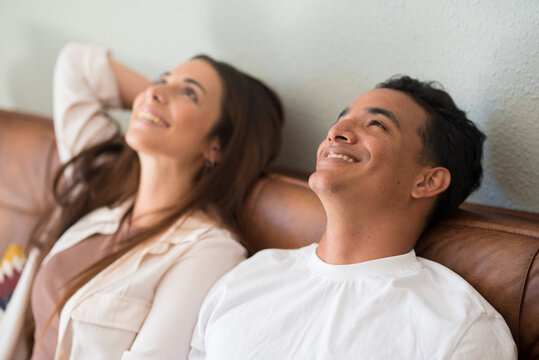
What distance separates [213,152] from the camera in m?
1.43

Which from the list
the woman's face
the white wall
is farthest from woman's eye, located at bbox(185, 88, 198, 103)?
the white wall

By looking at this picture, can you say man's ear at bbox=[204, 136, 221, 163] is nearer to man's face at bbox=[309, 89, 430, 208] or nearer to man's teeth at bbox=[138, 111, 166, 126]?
man's teeth at bbox=[138, 111, 166, 126]

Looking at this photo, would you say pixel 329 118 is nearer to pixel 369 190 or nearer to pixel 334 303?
pixel 369 190

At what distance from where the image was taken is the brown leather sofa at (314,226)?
0.79 metres

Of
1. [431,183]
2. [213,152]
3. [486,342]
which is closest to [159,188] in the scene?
[213,152]

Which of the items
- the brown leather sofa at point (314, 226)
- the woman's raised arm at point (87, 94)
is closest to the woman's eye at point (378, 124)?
the brown leather sofa at point (314, 226)

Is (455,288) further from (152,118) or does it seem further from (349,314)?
(152,118)

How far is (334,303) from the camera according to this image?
0.86m

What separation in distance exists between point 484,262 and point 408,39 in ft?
2.04

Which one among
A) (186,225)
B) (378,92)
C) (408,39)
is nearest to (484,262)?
(378,92)

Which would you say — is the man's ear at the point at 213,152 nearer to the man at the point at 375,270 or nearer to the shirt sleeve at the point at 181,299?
the shirt sleeve at the point at 181,299

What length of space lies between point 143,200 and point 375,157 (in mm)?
791

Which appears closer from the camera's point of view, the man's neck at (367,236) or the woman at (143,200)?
the man's neck at (367,236)

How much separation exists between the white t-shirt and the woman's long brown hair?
283 millimetres
